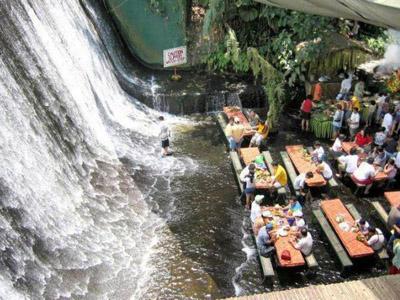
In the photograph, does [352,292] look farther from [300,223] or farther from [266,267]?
[300,223]

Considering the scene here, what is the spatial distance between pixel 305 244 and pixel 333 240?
931 mm

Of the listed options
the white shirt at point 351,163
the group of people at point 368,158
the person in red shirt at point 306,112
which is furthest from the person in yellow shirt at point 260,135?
the white shirt at point 351,163

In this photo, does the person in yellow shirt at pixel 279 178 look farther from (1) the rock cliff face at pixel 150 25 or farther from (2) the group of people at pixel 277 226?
(1) the rock cliff face at pixel 150 25

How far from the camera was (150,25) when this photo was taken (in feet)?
62.8

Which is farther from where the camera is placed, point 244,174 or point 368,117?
point 368,117

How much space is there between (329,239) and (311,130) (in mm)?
5725

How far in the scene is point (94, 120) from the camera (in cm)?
1370

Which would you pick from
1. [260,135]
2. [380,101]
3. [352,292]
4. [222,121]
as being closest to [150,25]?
[222,121]

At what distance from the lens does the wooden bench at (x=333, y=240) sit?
9.93 metres

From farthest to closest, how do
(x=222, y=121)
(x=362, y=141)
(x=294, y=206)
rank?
(x=222, y=121) → (x=362, y=141) → (x=294, y=206)

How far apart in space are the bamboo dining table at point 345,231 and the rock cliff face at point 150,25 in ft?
34.6

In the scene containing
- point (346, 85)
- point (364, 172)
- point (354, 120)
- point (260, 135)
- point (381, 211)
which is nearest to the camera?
point (381, 211)

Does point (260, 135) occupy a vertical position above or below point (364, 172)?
below

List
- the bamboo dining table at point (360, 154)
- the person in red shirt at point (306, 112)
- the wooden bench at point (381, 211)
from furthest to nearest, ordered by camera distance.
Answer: the person in red shirt at point (306, 112) → the bamboo dining table at point (360, 154) → the wooden bench at point (381, 211)
